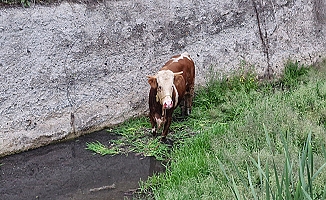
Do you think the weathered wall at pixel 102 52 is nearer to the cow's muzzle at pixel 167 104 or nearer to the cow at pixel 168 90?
the cow at pixel 168 90

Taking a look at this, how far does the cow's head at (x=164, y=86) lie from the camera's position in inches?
228

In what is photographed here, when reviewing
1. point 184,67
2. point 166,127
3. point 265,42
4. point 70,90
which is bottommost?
point 166,127

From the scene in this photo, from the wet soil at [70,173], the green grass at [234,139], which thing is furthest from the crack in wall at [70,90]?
the green grass at [234,139]

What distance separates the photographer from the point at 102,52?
6.58 m

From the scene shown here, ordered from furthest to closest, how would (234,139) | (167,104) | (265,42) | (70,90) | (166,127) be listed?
(265,42) → (70,90) → (166,127) → (167,104) → (234,139)

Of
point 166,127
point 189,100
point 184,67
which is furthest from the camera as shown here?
point 189,100

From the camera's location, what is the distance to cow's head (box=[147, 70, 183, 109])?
5781 mm

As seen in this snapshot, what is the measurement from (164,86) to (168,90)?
72mm

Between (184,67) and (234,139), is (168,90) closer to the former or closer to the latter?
(184,67)

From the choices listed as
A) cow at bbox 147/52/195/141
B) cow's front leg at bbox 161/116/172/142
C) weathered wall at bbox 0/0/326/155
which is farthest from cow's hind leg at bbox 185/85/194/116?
cow's front leg at bbox 161/116/172/142

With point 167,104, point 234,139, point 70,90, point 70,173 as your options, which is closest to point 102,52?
point 70,90

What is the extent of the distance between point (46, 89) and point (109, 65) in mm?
998

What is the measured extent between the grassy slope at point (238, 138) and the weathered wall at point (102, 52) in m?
0.79

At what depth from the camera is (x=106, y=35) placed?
6.62 metres
